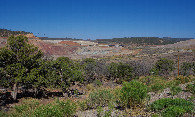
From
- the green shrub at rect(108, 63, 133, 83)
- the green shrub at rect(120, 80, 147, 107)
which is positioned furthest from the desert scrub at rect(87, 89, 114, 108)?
the green shrub at rect(108, 63, 133, 83)

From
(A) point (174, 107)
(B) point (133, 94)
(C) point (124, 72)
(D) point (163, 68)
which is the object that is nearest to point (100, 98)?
(B) point (133, 94)

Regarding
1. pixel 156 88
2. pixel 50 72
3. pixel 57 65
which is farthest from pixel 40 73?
pixel 156 88

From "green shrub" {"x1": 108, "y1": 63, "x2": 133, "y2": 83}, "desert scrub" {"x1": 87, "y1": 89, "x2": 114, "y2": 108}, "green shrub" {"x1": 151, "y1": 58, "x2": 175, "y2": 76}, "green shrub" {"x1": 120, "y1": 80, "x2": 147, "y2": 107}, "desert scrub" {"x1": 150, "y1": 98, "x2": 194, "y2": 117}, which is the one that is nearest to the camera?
"desert scrub" {"x1": 150, "y1": 98, "x2": 194, "y2": 117}

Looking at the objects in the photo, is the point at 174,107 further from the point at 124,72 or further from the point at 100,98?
the point at 124,72

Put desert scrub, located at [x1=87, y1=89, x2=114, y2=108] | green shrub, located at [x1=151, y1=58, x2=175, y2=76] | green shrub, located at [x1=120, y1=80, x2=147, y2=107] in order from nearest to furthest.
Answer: green shrub, located at [x1=120, y1=80, x2=147, y2=107]
desert scrub, located at [x1=87, y1=89, x2=114, y2=108]
green shrub, located at [x1=151, y1=58, x2=175, y2=76]

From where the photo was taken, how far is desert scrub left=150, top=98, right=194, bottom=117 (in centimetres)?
585

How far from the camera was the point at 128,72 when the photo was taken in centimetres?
2255

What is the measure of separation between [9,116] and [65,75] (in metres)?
7.15

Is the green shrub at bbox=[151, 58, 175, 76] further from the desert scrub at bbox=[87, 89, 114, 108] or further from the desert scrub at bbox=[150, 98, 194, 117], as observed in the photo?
the desert scrub at bbox=[150, 98, 194, 117]

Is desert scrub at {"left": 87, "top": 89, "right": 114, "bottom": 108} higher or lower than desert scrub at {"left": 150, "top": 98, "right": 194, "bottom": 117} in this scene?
lower

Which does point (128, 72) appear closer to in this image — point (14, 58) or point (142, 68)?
point (142, 68)

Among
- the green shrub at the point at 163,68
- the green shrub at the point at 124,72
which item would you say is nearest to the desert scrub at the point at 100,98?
the green shrub at the point at 124,72

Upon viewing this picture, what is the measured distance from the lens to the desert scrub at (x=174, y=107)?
230 inches

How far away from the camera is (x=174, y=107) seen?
6.12 m
